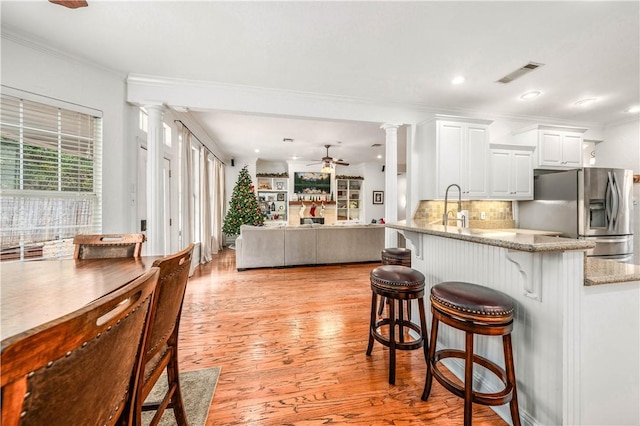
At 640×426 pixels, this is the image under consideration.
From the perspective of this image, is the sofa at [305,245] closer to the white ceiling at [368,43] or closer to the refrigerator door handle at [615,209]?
the white ceiling at [368,43]

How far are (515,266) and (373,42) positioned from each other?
6.85ft

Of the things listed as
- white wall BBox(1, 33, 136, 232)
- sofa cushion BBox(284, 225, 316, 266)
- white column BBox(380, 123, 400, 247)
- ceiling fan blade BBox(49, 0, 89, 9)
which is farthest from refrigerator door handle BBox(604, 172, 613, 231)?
white wall BBox(1, 33, 136, 232)

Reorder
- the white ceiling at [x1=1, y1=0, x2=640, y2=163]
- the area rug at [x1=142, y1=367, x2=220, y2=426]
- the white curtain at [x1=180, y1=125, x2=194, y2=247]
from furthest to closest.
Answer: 1. the white curtain at [x1=180, y1=125, x2=194, y2=247]
2. the white ceiling at [x1=1, y1=0, x2=640, y2=163]
3. the area rug at [x1=142, y1=367, x2=220, y2=426]

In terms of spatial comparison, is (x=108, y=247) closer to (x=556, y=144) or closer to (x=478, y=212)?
(x=478, y=212)

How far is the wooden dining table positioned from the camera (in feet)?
2.77

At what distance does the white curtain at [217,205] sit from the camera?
6.21 metres

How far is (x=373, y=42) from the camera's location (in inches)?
87.4

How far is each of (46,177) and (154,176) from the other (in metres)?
0.86

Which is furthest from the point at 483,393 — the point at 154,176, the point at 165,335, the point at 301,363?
the point at 154,176

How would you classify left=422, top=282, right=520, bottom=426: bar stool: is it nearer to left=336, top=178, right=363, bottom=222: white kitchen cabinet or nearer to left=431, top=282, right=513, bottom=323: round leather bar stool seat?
left=431, top=282, right=513, bottom=323: round leather bar stool seat

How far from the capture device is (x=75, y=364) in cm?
46

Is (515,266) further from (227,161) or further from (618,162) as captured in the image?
(227,161)

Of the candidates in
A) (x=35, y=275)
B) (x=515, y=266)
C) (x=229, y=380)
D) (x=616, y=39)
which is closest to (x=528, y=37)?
(x=616, y=39)

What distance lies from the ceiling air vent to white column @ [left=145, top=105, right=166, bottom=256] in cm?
399
